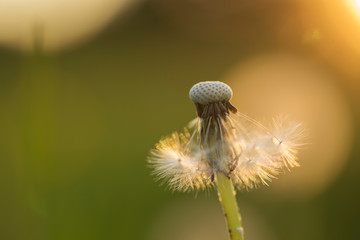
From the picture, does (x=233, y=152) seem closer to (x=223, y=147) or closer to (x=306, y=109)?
(x=223, y=147)

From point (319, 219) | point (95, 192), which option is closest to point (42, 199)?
point (95, 192)

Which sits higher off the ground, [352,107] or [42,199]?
[352,107]

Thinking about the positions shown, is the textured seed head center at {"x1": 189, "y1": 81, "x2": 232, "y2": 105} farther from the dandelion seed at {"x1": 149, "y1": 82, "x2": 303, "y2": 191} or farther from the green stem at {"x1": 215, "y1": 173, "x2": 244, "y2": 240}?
the green stem at {"x1": 215, "y1": 173, "x2": 244, "y2": 240}

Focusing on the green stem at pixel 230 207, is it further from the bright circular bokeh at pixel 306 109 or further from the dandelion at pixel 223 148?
the bright circular bokeh at pixel 306 109

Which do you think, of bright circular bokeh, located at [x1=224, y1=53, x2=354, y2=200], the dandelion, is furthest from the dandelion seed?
bright circular bokeh, located at [x1=224, y1=53, x2=354, y2=200]

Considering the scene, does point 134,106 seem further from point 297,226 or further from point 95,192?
point 297,226

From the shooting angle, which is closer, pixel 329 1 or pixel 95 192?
pixel 329 1

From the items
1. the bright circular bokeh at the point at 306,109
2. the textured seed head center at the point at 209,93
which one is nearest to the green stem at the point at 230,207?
the textured seed head center at the point at 209,93
